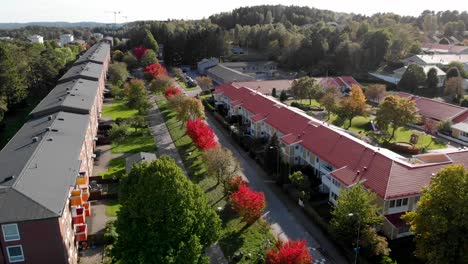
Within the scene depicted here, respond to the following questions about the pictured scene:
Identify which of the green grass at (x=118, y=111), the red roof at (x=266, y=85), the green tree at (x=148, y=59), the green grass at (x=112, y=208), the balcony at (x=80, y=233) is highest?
the green tree at (x=148, y=59)

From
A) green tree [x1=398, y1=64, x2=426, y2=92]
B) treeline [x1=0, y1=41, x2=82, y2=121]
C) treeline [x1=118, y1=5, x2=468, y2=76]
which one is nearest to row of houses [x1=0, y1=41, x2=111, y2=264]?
treeline [x1=0, y1=41, x2=82, y2=121]

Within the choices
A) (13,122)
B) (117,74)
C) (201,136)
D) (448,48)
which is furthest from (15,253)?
(448,48)

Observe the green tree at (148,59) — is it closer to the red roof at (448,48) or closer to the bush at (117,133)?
the bush at (117,133)

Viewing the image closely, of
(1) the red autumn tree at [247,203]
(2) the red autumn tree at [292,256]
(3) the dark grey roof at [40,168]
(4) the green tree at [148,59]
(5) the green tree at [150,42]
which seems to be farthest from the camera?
(5) the green tree at [150,42]

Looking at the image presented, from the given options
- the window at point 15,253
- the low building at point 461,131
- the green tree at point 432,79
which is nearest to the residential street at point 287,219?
the window at point 15,253

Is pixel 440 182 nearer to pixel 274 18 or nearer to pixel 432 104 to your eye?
pixel 432 104

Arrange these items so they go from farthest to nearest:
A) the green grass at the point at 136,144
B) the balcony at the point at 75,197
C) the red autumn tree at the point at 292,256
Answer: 1. the green grass at the point at 136,144
2. the balcony at the point at 75,197
3. the red autumn tree at the point at 292,256
